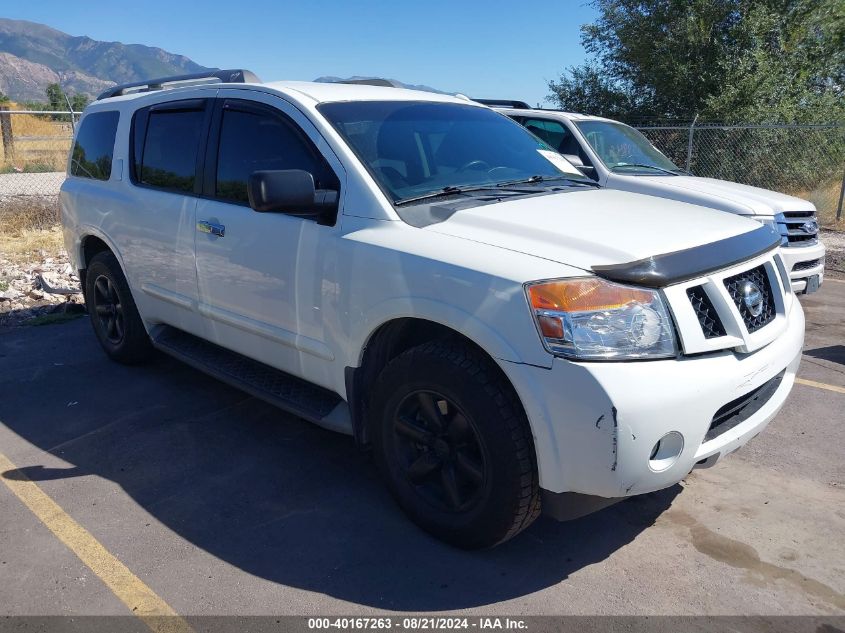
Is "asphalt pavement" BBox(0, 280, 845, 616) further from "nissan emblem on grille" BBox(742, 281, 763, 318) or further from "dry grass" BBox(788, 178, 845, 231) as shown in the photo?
"dry grass" BBox(788, 178, 845, 231)

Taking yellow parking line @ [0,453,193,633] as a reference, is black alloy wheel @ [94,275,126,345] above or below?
above

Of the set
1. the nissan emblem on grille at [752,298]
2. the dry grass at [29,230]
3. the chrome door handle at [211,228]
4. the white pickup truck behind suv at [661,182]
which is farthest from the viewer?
the dry grass at [29,230]

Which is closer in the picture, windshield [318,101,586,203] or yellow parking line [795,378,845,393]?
windshield [318,101,586,203]

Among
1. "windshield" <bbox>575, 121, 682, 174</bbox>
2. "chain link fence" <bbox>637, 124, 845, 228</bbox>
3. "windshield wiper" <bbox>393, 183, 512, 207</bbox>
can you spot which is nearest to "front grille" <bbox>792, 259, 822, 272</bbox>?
"windshield" <bbox>575, 121, 682, 174</bbox>

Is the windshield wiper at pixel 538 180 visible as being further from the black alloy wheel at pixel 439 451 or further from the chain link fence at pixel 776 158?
the chain link fence at pixel 776 158

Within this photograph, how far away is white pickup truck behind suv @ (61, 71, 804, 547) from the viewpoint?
2.65m

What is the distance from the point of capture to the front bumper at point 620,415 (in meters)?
2.53

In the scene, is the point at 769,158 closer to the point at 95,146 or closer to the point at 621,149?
the point at 621,149

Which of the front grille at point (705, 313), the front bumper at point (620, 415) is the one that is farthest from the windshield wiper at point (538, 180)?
the front bumper at point (620, 415)

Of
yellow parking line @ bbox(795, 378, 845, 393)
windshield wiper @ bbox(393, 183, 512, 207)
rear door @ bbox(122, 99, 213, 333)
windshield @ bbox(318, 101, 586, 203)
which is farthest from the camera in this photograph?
yellow parking line @ bbox(795, 378, 845, 393)

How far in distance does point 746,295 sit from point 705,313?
32 centimetres

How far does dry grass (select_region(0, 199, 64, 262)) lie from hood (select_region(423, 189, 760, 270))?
329 inches

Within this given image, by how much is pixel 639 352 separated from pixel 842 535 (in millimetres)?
1562

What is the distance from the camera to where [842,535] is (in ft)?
10.8
